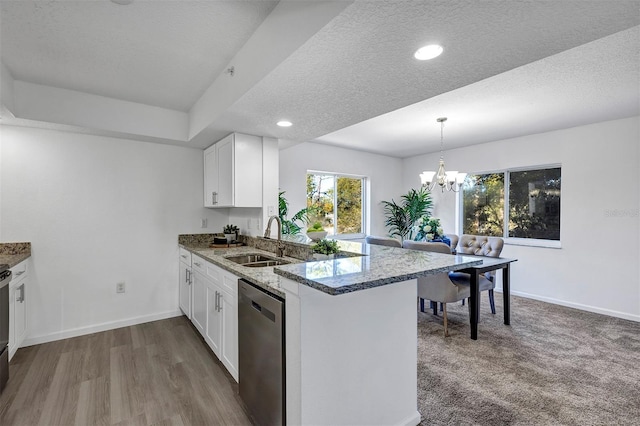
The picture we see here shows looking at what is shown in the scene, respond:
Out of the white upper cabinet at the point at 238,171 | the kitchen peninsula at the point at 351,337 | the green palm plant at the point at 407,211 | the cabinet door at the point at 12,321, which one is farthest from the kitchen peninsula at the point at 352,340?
the green palm plant at the point at 407,211

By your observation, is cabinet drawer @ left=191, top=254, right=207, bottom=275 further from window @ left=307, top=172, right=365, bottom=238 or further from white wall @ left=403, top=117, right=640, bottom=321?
white wall @ left=403, top=117, right=640, bottom=321

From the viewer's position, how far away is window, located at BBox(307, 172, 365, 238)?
5.27m

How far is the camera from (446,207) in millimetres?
5691

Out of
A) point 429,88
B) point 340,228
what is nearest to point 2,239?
point 429,88

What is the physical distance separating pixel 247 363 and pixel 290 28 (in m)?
1.98

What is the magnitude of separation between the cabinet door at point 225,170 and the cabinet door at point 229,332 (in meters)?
1.20

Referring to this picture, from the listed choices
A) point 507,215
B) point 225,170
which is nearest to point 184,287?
point 225,170

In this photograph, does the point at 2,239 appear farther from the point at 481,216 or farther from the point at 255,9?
the point at 481,216

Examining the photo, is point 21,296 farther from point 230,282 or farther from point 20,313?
point 230,282

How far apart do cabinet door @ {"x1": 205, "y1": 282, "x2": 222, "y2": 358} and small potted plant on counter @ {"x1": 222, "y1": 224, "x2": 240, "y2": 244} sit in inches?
45.3

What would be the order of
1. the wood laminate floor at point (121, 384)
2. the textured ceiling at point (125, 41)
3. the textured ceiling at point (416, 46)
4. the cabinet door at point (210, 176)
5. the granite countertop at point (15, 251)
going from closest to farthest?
the textured ceiling at point (416, 46) → the textured ceiling at point (125, 41) → the wood laminate floor at point (121, 384) → the granite countertop at point (15, 251) → the cabinet door at point (210, 176)

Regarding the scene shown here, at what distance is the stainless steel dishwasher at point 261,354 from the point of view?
155cm

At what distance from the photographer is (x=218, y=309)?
2404 millimetres

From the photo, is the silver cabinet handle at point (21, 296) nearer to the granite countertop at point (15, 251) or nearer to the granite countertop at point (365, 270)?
the granite countertop at point (15, 251)
